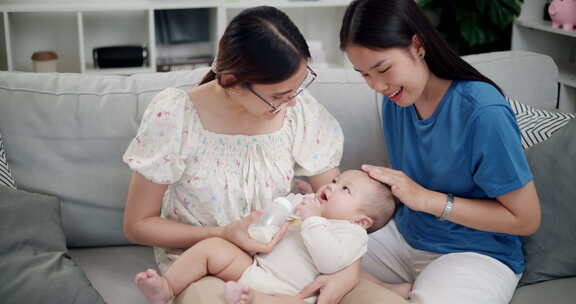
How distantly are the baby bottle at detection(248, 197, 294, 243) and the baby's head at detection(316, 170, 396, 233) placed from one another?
16 centimetres

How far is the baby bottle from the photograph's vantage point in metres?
1.66

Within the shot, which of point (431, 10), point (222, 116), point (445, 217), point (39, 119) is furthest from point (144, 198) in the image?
point (431, 10)

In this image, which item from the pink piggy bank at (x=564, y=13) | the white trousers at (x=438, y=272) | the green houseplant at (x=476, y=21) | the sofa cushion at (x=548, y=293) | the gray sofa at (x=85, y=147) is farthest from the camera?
the green houseplant at (x=476, y=21)

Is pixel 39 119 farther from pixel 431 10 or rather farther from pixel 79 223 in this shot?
pixel 431 10

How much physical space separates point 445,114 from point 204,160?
2.09 feet

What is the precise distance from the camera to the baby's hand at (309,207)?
179 cm

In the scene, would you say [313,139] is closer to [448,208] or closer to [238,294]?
[448,208]

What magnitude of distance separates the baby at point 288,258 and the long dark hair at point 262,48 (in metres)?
0.39

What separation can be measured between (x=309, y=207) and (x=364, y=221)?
0.50 feet

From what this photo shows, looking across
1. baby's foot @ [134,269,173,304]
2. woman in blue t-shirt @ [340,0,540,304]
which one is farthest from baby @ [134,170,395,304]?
woman in blue t-shirt @ [340,0,540,304]

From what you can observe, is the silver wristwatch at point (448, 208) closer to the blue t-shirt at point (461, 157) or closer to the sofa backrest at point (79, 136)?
the blue t-shirt at point (461, 157)

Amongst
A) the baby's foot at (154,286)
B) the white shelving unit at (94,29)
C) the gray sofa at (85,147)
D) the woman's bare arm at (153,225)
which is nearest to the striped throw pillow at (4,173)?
the gray sofa at (85,147)

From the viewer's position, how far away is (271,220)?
1669 millimetres

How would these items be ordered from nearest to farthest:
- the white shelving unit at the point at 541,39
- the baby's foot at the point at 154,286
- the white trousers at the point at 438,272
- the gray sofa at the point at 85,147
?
the baby's foot at the point at 154,286 < the white trousers at the point at 438,272 < the gray sofa at the point at 85,147 < the white shelving unit at the point at 541,39
